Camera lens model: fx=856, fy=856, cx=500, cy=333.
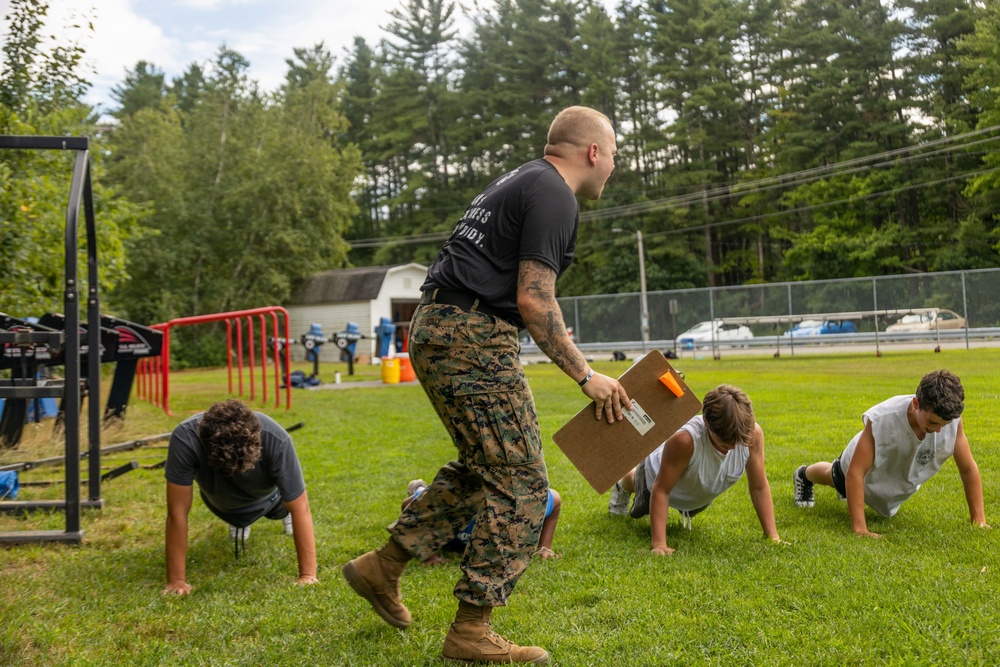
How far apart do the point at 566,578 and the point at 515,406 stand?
1.48 metres

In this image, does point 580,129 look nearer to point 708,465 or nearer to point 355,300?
point 708,465

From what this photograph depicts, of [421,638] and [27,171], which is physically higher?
[27,171]

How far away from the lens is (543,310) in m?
2.87

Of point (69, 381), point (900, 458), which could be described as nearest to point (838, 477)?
point (900, 458)

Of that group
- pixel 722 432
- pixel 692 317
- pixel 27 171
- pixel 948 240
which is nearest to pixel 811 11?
pixel 948 240

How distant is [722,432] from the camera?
4.21m

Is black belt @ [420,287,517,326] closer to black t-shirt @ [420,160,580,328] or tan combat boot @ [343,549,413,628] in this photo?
black t-shirt @ [420,160,580,328]

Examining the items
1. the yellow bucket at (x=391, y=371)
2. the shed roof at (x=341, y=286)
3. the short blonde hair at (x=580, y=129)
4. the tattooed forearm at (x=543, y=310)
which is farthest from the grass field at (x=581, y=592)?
the shed roof at (x=341, y=286)

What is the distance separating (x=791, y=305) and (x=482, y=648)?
2489cm

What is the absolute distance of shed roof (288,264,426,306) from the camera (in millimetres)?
37688

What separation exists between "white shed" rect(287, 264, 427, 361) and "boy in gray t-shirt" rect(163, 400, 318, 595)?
3192 cm

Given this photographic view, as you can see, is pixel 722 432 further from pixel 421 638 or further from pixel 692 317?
pixel 692 317

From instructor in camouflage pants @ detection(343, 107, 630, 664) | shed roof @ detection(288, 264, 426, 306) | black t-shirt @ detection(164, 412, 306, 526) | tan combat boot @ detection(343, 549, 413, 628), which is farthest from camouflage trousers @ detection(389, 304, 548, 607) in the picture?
shed roof @ detection(288, 264, 426, 306)

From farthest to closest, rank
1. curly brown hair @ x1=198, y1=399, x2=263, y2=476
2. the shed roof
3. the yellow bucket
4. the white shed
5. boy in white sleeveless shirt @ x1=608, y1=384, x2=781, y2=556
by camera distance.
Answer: the shed roof < the white shed < the yellow bucket < boy in white sleeveless shirt @ x1=608, y1=384, x2=781, y2=556 < curly brown hair @ x1=198, y1=399, x2=263, y2=476
